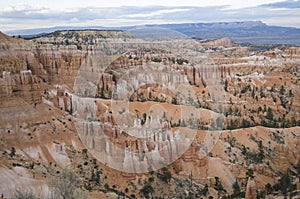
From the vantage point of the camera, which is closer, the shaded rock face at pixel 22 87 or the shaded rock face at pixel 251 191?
the shaded rock face at pixel 251 191

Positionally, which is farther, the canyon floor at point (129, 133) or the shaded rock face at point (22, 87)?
the shaded rock face at point (22, 87)

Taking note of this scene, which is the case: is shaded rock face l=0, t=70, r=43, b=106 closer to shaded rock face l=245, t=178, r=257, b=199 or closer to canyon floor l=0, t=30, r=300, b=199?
canyon floor l=0, t=30, r=300, b=199

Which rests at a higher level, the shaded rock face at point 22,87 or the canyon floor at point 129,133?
the shaded rock face at point 22,87

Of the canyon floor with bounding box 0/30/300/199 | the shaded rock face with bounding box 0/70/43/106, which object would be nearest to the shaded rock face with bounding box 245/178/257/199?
the canyon floor with bounding box 0/30/300/199

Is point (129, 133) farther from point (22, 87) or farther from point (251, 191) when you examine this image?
point (251, 191)

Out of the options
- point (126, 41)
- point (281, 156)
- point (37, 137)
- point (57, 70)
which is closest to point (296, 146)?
point (281, 156)

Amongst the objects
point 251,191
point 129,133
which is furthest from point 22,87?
point 251,191

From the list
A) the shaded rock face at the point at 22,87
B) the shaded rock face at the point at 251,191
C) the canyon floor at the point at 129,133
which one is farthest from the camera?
the shaded rock face at the point at 22,87

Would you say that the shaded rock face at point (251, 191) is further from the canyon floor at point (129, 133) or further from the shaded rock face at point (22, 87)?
the shaded rock face at point (22, 87)

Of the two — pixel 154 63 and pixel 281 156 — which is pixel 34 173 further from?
pixel 154 63

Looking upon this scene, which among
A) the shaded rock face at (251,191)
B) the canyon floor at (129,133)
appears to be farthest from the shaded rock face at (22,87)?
the shaded rock face at (251,191)

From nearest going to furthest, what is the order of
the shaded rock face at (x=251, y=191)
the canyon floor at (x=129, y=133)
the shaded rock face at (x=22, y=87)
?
the shaded rock face at (x=251, y=191)
the canyon floor at (x=129, y=133)
the shaded rock face at (x=22, y=87)
